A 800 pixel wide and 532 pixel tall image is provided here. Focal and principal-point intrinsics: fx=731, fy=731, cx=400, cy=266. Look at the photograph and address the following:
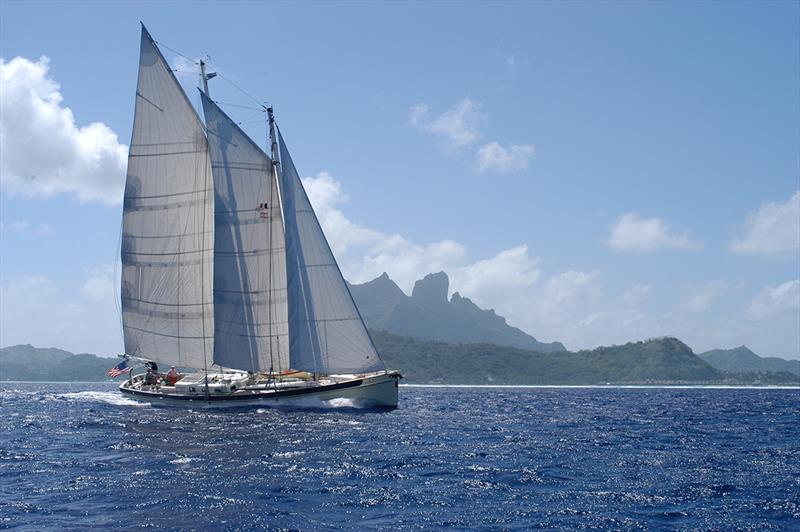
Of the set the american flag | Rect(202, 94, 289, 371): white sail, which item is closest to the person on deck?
the american flag

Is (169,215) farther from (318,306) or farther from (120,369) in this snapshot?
(120,369)

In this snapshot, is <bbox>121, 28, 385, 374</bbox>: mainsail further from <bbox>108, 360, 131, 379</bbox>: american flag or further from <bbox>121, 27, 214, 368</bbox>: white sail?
<bbox>108, 360, 131, 379</bbox>: american flag

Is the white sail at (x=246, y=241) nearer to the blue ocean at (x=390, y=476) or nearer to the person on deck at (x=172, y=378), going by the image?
the person on deck at (x=172, y=378)

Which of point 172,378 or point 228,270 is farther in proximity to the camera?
point 172,378

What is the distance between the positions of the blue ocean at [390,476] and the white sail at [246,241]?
1472cm

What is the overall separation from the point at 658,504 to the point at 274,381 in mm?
48259

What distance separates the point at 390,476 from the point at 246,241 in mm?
42643

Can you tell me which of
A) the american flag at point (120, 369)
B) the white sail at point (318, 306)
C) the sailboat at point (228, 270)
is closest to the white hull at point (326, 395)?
the sailboat at point (228, 270)

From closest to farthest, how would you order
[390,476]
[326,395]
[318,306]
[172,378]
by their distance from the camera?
[390,476] < [318,306] < [326,395] < [172,378]

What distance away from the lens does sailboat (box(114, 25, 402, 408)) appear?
6756cm

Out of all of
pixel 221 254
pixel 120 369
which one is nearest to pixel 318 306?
pixel 221 254

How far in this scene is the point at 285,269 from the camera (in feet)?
232

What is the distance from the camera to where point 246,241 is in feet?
233

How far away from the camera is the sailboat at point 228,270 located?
222ft
